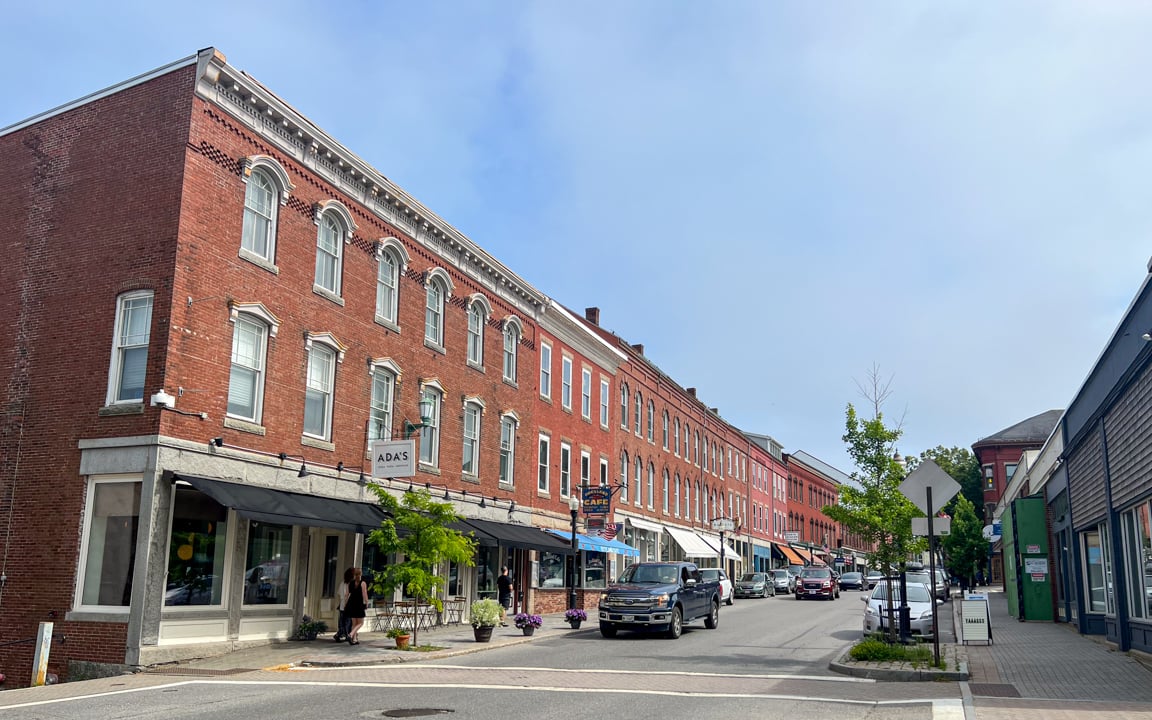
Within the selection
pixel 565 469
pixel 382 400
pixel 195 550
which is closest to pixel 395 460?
pixel 382 400

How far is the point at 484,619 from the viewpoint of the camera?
818 inches

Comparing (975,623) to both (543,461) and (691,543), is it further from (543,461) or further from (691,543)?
(691,543)

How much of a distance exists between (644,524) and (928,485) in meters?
28.8

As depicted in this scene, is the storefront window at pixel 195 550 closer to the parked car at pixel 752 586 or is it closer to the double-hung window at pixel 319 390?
the double-hung window at pixel 319 390

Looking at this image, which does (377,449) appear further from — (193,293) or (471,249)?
(471,249)

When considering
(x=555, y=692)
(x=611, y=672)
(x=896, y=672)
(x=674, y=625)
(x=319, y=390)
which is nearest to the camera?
(x=555, y=692)

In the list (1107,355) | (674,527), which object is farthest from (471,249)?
(674,527)

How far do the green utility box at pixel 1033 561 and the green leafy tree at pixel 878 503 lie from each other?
1297cm

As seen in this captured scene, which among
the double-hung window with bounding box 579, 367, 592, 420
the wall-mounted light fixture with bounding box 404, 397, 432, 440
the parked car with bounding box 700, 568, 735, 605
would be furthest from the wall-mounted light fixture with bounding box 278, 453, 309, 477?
Result: the double-hung window with bounding box 579, 367, 592, 420

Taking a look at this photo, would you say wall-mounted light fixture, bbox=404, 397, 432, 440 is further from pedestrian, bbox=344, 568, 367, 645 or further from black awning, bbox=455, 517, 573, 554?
pedestrian, bbox=344, 568, 367, 645

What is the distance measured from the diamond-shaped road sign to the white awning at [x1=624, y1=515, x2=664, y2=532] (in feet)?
86.2

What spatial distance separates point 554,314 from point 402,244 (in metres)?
10.2

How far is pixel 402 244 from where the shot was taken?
80.5 ft

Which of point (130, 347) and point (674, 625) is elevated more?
point (130, 347)
